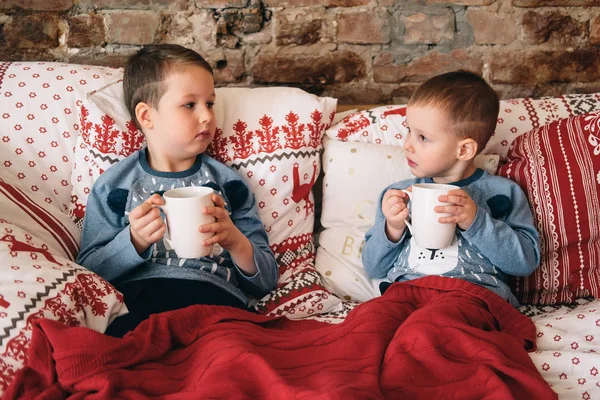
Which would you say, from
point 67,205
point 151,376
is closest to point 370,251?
point 151,376

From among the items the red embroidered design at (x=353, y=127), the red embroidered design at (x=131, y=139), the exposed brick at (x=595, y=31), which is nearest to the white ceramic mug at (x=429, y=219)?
the red embroidered design at (x=353, y=127)

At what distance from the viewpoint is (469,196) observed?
1.37 m

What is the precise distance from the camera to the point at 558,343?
4.20 feet

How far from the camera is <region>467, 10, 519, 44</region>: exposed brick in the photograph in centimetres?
188

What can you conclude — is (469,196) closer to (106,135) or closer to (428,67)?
(428,67)

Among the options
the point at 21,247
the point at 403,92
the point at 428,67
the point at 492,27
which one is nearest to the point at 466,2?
the point at 492,27

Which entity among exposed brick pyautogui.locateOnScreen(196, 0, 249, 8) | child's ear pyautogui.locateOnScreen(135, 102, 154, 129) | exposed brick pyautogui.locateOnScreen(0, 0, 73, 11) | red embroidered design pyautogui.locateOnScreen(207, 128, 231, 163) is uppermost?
exposed brick pyautogui.locateOnScreen(196, 0, 249, 8)

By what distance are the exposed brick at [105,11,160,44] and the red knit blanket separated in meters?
0.97

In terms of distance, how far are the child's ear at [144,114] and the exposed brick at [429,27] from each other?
0.83 meters

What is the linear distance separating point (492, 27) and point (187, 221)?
119cm

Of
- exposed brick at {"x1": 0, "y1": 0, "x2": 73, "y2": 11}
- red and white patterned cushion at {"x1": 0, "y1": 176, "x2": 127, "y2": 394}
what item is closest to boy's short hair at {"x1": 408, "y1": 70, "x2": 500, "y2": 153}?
red and white patterned cushion at {"x1": 0, "y1": 176, "x2": 127, "y2": 394}

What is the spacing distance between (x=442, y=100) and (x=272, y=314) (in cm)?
61

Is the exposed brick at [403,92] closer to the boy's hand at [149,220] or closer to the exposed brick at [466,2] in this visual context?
the exposed brick at [466,2]

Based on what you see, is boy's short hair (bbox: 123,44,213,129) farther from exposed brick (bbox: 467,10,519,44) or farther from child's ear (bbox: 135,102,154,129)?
exposed brick (bbox: 467,10,519,44)
